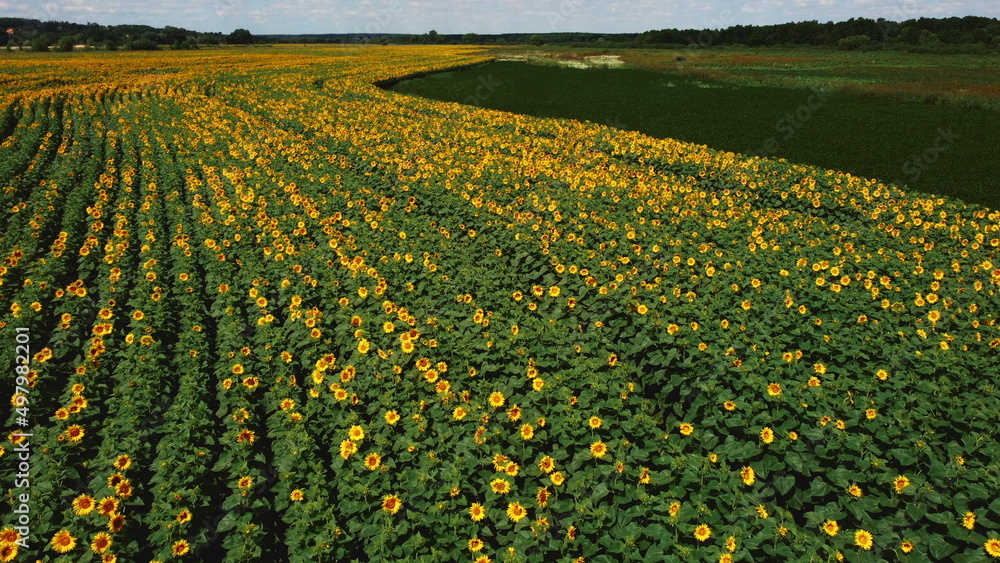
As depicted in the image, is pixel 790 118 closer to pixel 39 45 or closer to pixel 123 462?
pixel 123 462

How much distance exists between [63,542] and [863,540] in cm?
547

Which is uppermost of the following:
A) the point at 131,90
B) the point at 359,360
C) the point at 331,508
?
the point at 131,90

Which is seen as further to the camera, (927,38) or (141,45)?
(927,38)

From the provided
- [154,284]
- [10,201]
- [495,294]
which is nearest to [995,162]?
[495,294]

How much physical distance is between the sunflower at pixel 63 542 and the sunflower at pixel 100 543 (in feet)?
0.39

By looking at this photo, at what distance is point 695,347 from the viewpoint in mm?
5320

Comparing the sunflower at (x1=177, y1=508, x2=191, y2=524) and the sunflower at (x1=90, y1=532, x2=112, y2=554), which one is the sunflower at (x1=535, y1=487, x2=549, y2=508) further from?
the sunflower at (x1=90, y1=532, x2=112, y2=554)

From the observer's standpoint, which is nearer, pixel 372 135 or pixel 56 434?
pixel 56 434

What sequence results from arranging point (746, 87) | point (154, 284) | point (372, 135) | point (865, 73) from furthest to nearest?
1. point (865, 73)
2. point (746, 87)
3. point (372, 135)
4. point (154, 284)

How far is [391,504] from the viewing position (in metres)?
3.71

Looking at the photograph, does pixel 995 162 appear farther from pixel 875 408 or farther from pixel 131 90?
pixel 131 90

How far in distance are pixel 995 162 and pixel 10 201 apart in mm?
30525

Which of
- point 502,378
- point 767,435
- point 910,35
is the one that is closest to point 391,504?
point 502,378

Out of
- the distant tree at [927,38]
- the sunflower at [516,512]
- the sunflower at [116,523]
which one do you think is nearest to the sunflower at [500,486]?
the sunflower at [516,512]
